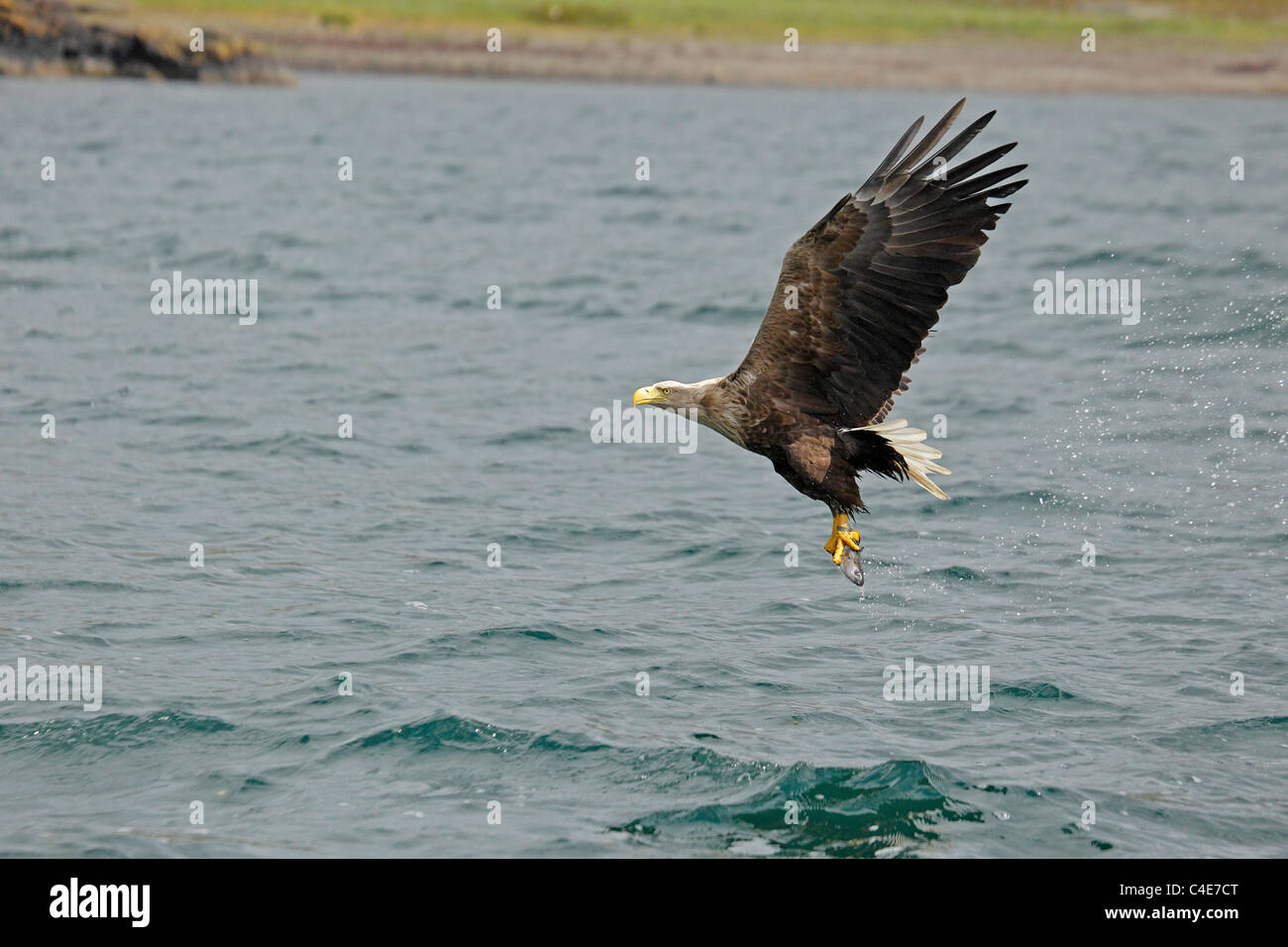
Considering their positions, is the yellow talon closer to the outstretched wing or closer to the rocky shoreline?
the outstretched wing

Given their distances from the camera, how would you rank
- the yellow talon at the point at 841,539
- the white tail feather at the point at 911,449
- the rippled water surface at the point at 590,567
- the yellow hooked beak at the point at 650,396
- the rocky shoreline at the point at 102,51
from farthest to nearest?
the rocky shoreline at the point at 102,51 → the yellow talon at the point at 841,539 → the yellow hooked beak at the point at 650,396 → the white tail feather at the point at 911,449 → the rippled water surface at the point at 590,567

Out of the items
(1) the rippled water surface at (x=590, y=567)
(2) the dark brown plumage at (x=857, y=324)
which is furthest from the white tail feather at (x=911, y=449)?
(1) the rippled water surface at (x=590, y=567)

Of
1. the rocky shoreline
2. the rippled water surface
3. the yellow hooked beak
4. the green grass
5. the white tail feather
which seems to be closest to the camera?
the rippled water surface

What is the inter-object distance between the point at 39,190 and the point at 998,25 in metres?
48.5

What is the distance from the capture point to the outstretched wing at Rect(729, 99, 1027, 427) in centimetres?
892

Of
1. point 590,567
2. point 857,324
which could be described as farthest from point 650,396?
point 590,567

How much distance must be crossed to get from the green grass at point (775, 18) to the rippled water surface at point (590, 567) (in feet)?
132

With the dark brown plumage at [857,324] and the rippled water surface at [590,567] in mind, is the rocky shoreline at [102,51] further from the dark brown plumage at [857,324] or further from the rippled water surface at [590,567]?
the dark brown plumage at [857,324]

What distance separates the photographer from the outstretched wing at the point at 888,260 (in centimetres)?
892

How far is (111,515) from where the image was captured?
13398 millimetres

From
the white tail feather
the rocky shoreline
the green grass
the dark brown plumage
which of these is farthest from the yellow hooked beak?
the green grass

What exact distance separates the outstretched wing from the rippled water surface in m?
2.38

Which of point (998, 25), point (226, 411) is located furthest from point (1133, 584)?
point (998, 25)

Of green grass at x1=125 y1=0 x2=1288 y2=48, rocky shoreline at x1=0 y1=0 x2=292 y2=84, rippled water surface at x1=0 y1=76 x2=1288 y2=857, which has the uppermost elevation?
green grass at x1=125 y1=0 x2=1288 y2=48
